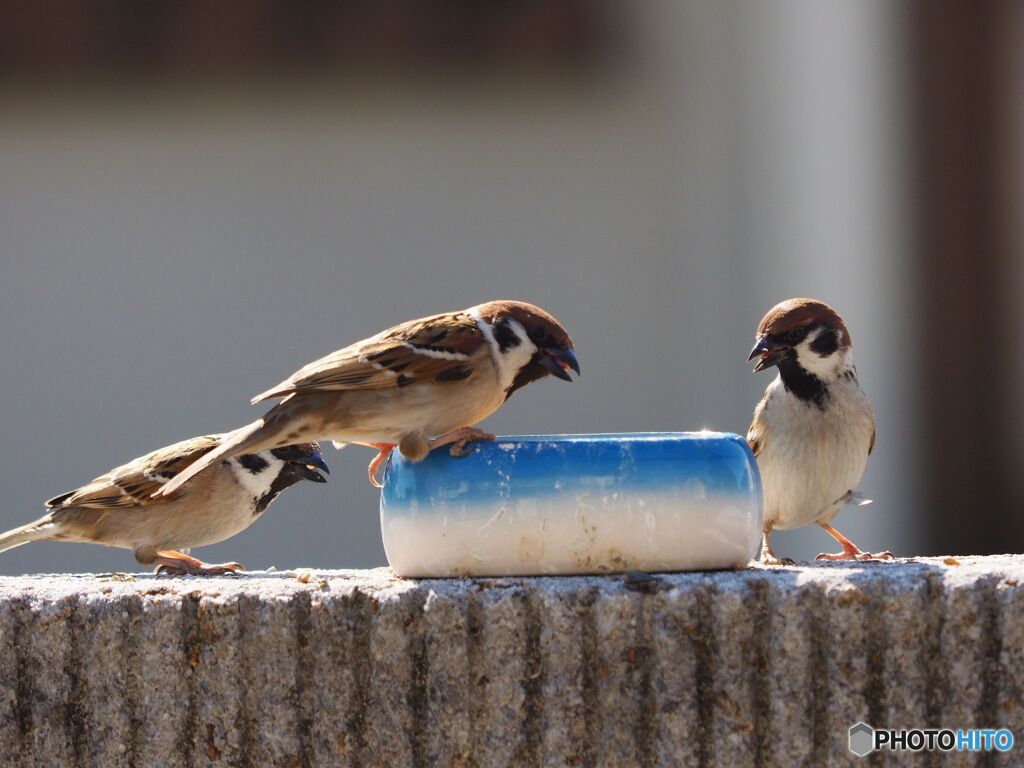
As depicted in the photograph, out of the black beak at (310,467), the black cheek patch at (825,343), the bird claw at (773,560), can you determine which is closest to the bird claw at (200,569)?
the black beak at (310,467)

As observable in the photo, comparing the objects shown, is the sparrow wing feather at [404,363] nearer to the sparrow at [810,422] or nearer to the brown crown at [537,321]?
the brown crown at [537,321]

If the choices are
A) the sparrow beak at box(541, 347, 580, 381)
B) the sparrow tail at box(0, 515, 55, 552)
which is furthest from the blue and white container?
the sparrow tail at box(0, 515, 55, 552)

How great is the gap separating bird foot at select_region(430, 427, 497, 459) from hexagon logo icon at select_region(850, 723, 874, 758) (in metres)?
0.59

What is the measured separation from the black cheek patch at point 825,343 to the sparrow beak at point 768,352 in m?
0.06

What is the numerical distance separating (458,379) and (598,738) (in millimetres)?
898

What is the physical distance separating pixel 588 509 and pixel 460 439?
0.95ft

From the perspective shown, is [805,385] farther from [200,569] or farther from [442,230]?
[442,230]

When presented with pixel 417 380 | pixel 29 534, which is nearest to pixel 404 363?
pixel 417 380

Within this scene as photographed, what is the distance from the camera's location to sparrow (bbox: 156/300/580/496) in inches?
98.8

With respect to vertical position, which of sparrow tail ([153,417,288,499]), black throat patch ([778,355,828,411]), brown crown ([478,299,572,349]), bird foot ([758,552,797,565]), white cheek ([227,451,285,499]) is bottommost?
bird foot ([758,552,797,565])

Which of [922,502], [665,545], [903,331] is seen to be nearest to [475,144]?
[903,331]

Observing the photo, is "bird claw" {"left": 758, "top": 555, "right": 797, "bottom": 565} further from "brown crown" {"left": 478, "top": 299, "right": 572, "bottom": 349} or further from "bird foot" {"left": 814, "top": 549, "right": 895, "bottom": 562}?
"brown crown" {"left": 478, "top": 299, "right": 572, "bottom": 349}

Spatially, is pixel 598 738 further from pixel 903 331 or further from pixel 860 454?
pixel 903 331

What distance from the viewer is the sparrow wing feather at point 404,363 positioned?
2.55 m
